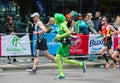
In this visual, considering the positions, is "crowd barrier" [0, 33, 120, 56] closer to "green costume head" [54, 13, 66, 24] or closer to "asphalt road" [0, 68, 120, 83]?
"asphalt road" [0, 68, 120, 83]

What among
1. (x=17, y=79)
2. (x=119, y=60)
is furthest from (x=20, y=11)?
(x=17, y=79)

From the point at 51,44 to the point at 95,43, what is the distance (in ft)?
5.07

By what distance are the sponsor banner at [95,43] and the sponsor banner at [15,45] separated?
2174 mm

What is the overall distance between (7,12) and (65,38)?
374 inches

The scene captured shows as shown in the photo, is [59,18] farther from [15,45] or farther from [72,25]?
[72,25]

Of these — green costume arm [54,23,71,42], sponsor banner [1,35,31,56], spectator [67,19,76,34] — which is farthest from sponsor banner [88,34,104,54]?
green costume arm [54,23,71,42]

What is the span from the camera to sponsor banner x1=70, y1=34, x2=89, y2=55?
15055 mm

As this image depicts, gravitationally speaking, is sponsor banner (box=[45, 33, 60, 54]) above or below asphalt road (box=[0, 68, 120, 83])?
above

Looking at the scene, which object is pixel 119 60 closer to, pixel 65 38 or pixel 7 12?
pixel 65 38

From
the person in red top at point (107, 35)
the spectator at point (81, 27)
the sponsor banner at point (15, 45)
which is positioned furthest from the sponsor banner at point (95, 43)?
the sponsor banner at point (15, 45)

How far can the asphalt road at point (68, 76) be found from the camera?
11891 millimetres

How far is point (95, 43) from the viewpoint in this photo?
15.2 metres

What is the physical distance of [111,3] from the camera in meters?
22.3

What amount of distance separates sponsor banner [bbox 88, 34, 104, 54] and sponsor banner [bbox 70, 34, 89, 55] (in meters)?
0.16
